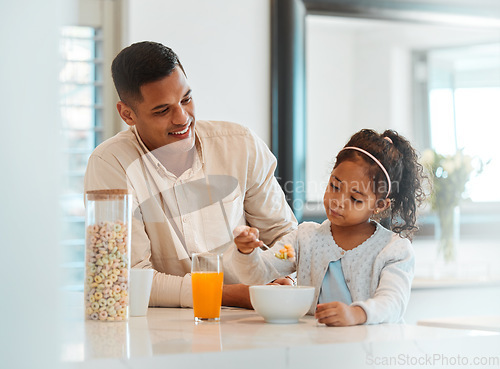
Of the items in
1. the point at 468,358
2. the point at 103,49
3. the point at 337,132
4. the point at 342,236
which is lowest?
the point at 468,358

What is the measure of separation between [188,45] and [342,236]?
1462 mm

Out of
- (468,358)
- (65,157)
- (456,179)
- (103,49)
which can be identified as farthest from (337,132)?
(65,157)

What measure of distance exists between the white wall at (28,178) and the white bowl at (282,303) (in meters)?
0.59

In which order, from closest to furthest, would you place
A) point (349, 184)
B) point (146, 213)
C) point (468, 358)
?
point (468, 358) < point (349, 184) < point (146, 213)

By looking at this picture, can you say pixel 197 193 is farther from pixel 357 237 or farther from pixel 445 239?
pixel 445 239

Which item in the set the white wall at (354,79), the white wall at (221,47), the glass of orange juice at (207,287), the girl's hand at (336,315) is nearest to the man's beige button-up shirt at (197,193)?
the glass of orange juice at (207,287)

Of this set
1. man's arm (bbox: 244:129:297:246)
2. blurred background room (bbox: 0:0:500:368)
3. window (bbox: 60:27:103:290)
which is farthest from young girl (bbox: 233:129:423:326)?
window (bbox: 60:27:103:290)

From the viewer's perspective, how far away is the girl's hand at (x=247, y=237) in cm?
131

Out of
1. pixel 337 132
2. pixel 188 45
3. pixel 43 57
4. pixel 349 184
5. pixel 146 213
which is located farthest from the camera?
pixel 337 132

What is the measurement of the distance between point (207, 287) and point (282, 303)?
5.9 inches

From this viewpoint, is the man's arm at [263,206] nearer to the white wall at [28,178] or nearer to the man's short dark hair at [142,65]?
the man's short dark hair at [142,65]

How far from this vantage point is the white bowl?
112 cm

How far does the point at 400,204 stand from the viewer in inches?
60.7

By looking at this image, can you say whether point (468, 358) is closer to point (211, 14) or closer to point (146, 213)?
point (146, 213)
